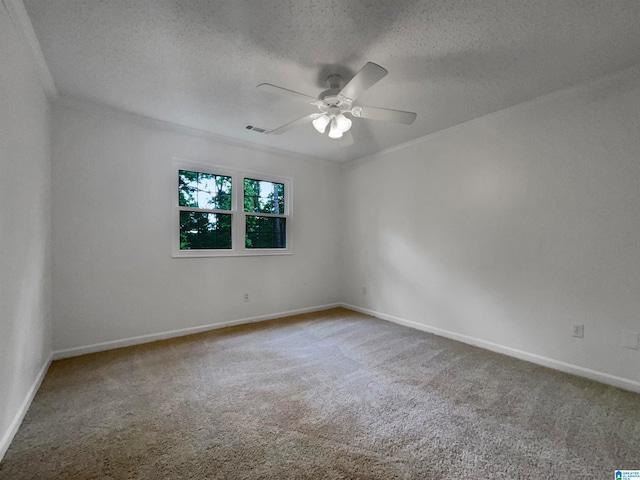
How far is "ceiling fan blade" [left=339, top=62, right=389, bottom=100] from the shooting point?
168 centimetres

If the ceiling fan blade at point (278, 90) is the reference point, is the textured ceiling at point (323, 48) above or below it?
above

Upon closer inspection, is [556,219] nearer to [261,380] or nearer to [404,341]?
[404,341]

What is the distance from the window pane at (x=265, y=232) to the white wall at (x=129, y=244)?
22 centimetres

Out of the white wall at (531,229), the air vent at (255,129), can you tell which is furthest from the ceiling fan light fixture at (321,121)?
the white wall at (531,229)

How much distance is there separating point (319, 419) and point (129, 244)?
2.61m

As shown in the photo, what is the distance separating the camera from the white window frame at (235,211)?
332 centimetres

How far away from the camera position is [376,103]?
2.68m

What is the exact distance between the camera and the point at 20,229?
1.79 metres

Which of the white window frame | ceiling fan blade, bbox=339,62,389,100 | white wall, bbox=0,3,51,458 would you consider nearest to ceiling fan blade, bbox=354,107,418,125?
ceiling fan blade, bbox=339,62,389,100

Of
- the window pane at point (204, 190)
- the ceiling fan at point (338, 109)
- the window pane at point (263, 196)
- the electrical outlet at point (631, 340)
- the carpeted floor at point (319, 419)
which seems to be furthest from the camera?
the window pane at point (263, 196)

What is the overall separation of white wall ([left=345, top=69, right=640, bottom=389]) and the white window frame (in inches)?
58.5

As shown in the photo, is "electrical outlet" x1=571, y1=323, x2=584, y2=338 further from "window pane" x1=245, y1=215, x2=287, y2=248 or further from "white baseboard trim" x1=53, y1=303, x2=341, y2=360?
"window pane" x1=245, y1=215, x2=287, y2=248

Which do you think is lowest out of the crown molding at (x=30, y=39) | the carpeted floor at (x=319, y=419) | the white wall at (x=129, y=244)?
the carpeted floor at (x=319, y=419)

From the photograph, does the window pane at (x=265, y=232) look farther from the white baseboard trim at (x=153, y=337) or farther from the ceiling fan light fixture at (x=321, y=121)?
the ceiling fan light fixture at (x=321, y=121)
